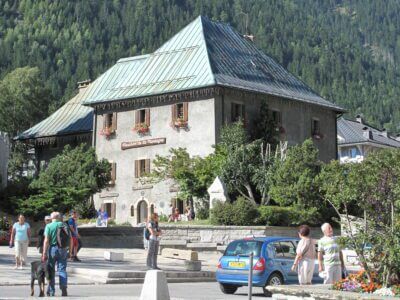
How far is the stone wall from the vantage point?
3491 cm

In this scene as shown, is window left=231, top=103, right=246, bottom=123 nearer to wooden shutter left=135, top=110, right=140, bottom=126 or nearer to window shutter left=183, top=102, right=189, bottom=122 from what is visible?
window shutter left=183, top=102, right=189, bottom=122

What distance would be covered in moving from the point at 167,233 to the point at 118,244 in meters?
2.24

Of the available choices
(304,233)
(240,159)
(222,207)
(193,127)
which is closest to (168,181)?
(193,127)

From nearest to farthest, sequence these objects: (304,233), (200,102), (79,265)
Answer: (304,233) → (79,265) → (200,102)

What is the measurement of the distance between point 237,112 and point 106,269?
2305 centimetres

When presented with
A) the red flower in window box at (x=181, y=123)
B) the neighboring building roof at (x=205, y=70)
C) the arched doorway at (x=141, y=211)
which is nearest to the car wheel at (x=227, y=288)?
the neighboring building roof at (x=205, y=70)

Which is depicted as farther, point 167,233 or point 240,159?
point 240,159

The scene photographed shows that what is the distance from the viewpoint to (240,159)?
40.6 meters

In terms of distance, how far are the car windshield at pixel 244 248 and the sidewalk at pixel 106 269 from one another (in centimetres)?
338

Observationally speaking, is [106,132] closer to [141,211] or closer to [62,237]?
[141,211]

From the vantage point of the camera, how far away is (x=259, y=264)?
18953 mm

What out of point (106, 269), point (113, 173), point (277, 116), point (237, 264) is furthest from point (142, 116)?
point (237, 264)

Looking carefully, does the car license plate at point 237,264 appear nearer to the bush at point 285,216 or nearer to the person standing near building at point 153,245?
the person standing near building at point 153,245

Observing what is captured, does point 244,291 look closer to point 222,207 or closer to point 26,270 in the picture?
point 26,270
